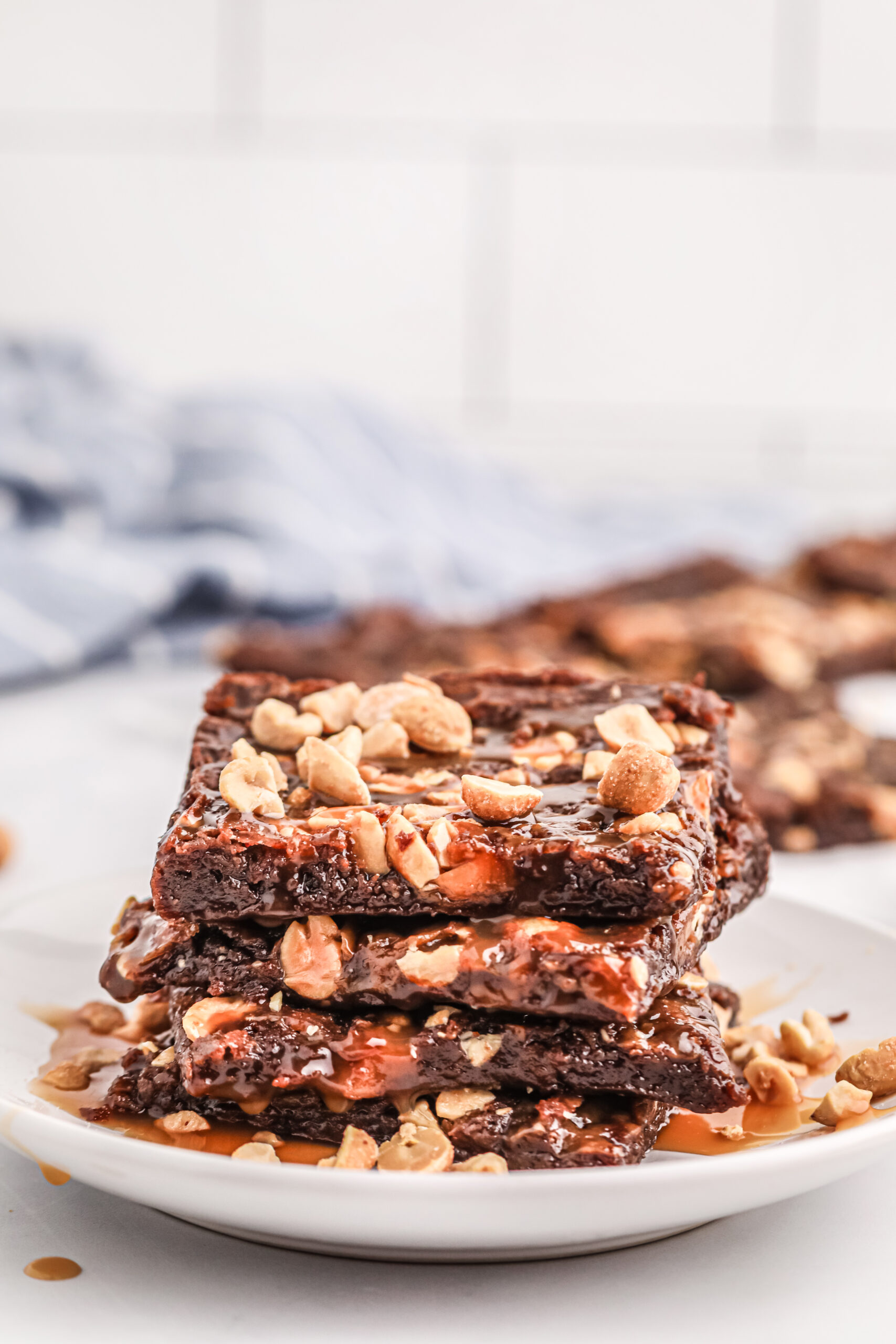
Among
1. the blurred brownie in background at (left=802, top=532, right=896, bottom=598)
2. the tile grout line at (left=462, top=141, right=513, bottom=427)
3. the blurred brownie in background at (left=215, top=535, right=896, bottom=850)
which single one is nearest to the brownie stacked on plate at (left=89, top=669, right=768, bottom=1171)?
the blurred brownie in background at (left=215, top=535, right=896, bottom=850)

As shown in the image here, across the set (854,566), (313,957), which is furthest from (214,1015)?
(854,566)

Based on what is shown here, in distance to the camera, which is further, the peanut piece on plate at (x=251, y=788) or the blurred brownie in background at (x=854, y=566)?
the blurred brownie in background at (x=854, y=566)

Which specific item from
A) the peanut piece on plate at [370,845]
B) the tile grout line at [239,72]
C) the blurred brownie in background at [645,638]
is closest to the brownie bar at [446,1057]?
the peanut piece on plate at [370,845]

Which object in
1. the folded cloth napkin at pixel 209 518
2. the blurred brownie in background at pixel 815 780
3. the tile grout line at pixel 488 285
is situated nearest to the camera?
the blurred brownie in background at pixel 815 780

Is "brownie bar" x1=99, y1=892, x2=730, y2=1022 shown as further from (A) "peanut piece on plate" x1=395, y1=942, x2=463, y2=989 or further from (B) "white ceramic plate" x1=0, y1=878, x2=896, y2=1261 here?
(B) "white ceramic plate" x1=0, y1=878, x2=896, y2=1261

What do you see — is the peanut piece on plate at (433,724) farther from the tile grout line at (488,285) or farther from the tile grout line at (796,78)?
the tile grout line at (796,78)
